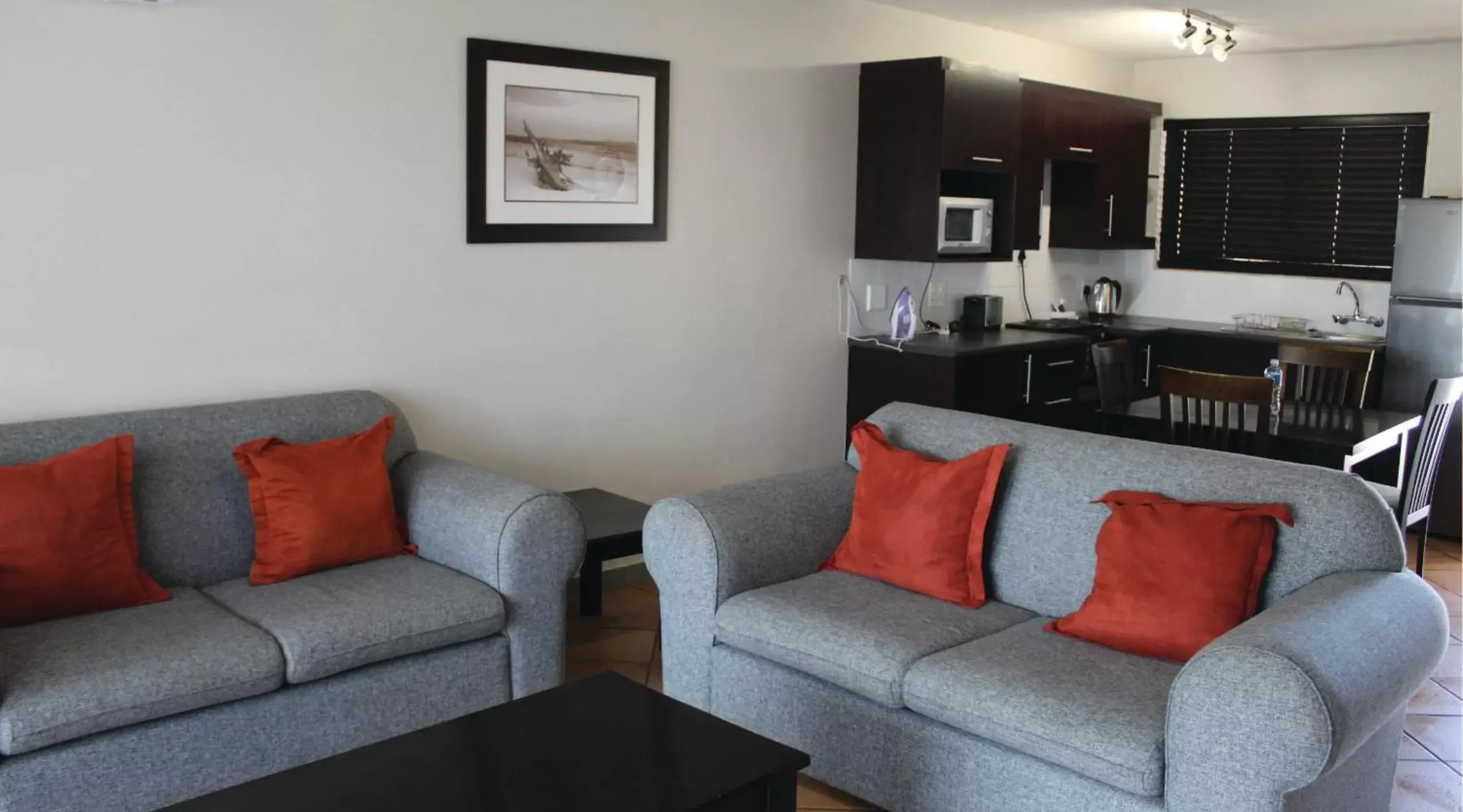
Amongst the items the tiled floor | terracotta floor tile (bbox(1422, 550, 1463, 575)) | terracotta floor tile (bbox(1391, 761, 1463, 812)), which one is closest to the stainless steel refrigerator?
terracotta floor tile (bbox(1422, 550, 1463, 575))

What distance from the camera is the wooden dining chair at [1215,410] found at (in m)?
3.81

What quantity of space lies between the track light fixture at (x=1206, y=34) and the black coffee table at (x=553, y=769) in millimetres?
4097

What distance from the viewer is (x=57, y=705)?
244cm

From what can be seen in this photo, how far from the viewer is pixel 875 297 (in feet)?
17.7

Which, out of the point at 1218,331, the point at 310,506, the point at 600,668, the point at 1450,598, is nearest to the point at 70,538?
the point at 310,506

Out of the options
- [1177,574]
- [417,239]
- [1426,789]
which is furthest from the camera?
[417,239]

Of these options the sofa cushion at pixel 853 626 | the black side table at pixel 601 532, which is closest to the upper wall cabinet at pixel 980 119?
the black side table at pixel 601 532

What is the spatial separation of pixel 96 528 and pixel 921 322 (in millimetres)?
3658

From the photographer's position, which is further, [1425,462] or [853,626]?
[1425,462]

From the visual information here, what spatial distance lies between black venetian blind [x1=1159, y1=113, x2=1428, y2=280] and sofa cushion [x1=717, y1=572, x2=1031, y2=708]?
4.05 meters

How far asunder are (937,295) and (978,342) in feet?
1.76

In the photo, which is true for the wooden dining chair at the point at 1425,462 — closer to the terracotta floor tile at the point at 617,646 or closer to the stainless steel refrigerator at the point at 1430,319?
the stainless steel refrigerator at the point at 1430,319

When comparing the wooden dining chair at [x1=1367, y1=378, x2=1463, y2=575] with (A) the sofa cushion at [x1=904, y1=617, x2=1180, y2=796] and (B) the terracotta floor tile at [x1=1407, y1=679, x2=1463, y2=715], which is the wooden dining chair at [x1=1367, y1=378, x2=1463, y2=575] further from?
(A) the sofa cushion at [x1=904, y1=617, x2=1180, y2=796]

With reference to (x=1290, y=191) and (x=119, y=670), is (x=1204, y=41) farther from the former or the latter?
(x=119, y=670)
